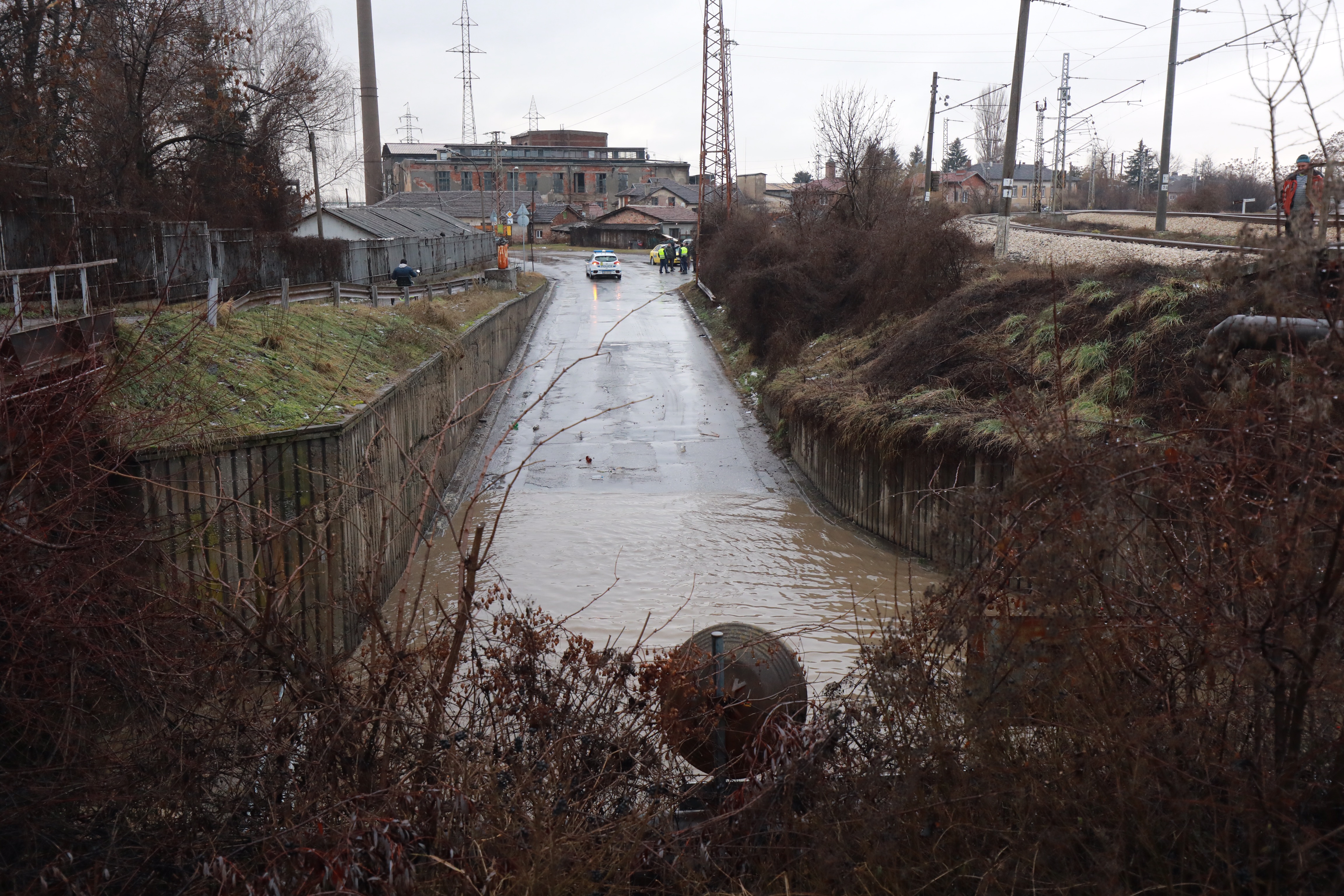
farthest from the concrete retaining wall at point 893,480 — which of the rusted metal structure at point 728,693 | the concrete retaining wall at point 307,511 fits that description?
the concrete retaining wall at point 307,511

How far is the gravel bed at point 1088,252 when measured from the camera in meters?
19.6

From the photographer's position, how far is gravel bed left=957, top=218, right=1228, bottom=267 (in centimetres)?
1961

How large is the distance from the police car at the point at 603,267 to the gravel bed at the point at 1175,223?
25.7 meters

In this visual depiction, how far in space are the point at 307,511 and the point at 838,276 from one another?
83.9 feet

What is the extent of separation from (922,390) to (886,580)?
4.31 metres

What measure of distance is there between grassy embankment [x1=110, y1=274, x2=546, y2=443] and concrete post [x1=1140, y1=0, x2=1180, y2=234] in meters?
21.9

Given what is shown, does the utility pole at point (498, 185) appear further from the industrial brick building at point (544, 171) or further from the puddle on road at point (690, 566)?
the puddle on road at point (690, 566)

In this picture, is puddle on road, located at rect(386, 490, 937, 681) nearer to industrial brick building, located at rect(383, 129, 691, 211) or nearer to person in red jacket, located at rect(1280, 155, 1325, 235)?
person in red jacket, located at rect(1280, 155, 1325, 235)

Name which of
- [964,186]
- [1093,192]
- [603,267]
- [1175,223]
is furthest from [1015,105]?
[964,186]

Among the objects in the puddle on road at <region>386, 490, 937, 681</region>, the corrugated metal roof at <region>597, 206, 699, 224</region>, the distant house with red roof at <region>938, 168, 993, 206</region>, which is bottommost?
the puddle on road at <region>386, 490, 937, 681</region>

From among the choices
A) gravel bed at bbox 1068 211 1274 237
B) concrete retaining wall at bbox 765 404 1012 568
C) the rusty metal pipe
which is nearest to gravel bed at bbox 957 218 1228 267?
gravel bed at bbox 1068 211 1274 237

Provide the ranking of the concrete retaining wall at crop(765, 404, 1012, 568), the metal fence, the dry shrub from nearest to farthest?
the metal fence, the concrete retaining wall at crop(765, 404, 1012, 568), the dry shrub

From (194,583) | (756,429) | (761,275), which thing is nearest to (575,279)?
(761,275)

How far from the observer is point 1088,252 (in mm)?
24359
